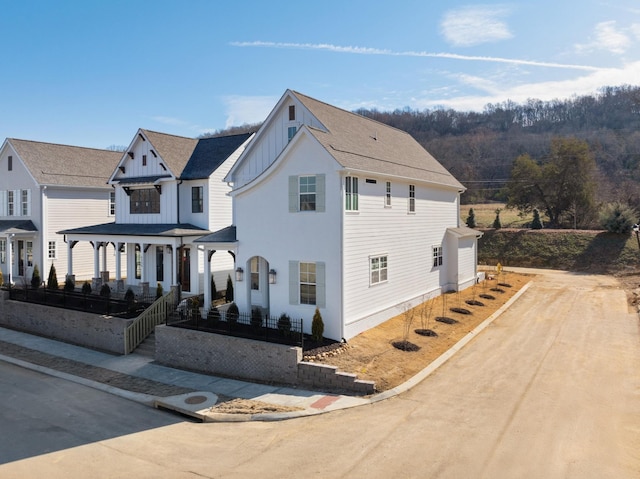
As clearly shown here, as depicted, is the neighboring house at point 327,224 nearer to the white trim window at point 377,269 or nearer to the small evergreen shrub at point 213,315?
the white trim window at point 377,269

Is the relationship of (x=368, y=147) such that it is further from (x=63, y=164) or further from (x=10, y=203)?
(x=10, y=203)

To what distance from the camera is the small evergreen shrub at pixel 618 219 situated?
127 ft

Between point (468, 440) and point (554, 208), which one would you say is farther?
point (554, 208)

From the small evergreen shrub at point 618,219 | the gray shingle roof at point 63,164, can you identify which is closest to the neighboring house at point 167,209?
the gray shingle roof at point 63,164

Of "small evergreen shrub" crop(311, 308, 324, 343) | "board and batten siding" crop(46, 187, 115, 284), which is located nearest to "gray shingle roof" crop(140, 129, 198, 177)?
"board and batten siding" crop(46, 187, 115, 284)

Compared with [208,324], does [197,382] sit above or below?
below

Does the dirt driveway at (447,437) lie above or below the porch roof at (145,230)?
below

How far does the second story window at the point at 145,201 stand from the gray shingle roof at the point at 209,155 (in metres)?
2.58

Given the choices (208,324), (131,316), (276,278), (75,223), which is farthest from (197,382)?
(75,223)

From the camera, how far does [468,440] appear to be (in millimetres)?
9945

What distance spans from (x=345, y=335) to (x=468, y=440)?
6.60 m

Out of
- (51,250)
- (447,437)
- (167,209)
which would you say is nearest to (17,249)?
(51,250)

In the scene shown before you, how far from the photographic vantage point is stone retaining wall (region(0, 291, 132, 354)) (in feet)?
62.2

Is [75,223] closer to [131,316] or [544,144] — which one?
[131,316]
